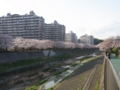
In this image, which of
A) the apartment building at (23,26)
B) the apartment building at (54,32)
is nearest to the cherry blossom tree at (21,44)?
A: the apartment building at (23,26)

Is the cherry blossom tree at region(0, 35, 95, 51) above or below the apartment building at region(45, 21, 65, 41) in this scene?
below

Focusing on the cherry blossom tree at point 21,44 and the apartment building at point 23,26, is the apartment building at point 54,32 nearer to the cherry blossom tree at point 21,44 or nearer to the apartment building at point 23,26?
the apartment building at point 23,26

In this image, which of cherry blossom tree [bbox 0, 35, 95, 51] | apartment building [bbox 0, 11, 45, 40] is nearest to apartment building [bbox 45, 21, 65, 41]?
apartment building [bbox 0, 11, 45, 40]

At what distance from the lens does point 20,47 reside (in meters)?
60.9

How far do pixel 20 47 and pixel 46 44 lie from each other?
19531mm

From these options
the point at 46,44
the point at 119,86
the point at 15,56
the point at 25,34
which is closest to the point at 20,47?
the point at 15,56

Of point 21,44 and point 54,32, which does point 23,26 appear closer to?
point 54,32

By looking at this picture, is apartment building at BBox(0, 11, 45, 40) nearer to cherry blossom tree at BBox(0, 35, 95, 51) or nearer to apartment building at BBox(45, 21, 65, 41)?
cherry blossom tree at BBox(0, 35, 95, 51)

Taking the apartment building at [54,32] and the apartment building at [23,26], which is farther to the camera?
the apartment building at [54,32]

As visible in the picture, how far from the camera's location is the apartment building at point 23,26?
98.3m

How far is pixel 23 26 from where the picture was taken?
327 ft

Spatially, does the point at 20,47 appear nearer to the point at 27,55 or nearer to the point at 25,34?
the point at 27,55

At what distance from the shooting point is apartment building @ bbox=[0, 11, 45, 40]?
98.3 m

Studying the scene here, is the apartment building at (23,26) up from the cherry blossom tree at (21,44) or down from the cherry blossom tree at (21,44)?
up
